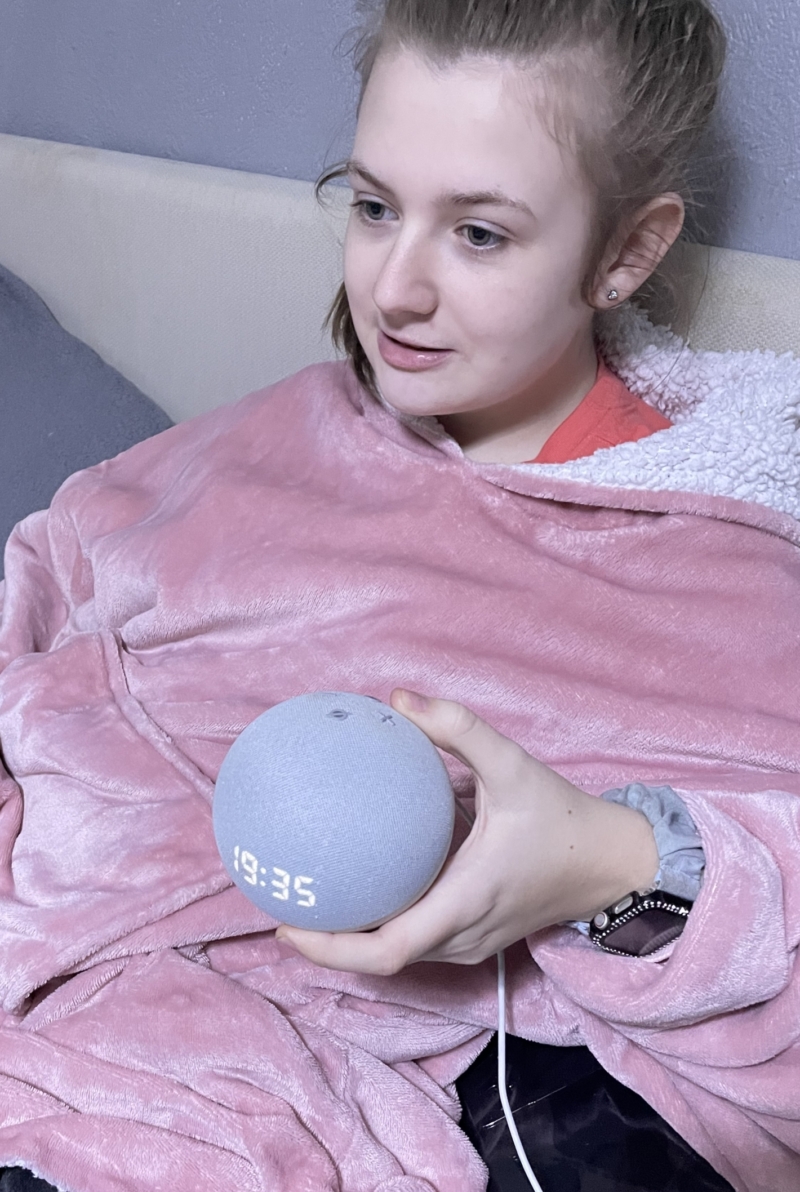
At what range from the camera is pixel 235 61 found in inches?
54.8

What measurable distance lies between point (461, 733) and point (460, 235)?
37cm

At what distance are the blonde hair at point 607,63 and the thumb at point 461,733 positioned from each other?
0.38 m

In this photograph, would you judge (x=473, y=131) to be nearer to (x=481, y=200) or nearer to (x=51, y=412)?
(x=481, y=200)

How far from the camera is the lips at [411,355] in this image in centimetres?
89

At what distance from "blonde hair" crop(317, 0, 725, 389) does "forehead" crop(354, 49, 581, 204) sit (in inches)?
0.4

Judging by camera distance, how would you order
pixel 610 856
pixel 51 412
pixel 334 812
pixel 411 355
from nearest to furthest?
1. pixel 334 812
2. pixel 610 856
3. pixel 411 355
4. pixel 51 412

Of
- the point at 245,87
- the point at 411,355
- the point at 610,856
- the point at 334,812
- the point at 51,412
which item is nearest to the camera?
the point at 334,812

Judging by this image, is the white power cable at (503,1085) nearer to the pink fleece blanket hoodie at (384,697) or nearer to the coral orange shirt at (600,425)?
the pink fleece blanket hoodie at (384,697)

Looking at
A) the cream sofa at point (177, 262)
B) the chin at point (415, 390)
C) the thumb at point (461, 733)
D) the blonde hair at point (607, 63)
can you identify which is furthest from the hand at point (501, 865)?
the cream sofa at point (177, 262)

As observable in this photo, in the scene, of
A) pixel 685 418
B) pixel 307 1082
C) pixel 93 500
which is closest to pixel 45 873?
pixel 307 1082

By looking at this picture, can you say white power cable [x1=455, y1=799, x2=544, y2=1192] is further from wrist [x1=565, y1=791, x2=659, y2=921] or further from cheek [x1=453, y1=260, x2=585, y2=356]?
cheek [x1=453, y1=260, x2=585, y2=356]

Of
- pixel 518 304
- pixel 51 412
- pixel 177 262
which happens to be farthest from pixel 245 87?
pixel 518 304

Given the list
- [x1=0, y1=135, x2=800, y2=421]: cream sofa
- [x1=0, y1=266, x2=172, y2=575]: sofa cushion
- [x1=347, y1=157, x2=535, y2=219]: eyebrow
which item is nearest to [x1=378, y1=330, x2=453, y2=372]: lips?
[x1=347, y1=157, x2=535, y2=219]: eyebrow

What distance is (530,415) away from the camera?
0.98m
